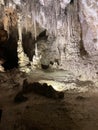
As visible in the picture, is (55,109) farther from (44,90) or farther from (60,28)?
(60,28)

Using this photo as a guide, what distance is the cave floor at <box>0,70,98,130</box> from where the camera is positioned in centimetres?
634

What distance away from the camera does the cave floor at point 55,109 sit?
250 inches

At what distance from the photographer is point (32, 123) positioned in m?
6.36

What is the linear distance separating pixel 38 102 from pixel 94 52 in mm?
3283

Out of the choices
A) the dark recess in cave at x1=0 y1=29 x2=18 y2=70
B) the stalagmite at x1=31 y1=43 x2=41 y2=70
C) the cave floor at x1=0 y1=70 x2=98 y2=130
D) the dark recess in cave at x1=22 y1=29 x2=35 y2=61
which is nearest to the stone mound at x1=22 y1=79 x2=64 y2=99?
the cave floor at x1=0 y1=70 x2=98 y2=130

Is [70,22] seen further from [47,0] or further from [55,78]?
[55,78]

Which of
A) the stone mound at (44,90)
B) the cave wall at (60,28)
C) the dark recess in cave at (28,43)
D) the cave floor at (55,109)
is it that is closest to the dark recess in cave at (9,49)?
the dark recess in cave at (28,43)

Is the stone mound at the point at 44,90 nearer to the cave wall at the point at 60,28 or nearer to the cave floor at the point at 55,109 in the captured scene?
the cave floor at the point at 55,109

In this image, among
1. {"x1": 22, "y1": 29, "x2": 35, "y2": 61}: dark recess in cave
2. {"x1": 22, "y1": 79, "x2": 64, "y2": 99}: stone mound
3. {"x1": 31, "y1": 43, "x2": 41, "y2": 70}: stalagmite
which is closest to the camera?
{"x1": 22, "y1": 79, "x2": 64, "y2": 99}: stone mound

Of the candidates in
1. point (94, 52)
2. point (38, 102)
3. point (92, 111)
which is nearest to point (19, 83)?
point (38, 102)

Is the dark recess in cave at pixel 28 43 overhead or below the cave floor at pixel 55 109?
overhead

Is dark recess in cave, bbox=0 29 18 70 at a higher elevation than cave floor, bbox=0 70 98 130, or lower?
higher

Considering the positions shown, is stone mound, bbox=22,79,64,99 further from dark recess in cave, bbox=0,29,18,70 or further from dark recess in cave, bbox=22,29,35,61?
dark recess in cave, bbox=0,29,18,70

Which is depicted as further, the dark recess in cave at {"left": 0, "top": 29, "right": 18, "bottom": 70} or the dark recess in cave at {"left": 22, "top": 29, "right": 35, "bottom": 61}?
the dark recess in cave at {"left": 0, "top": 29, "right": 18, "bottom": 70}
